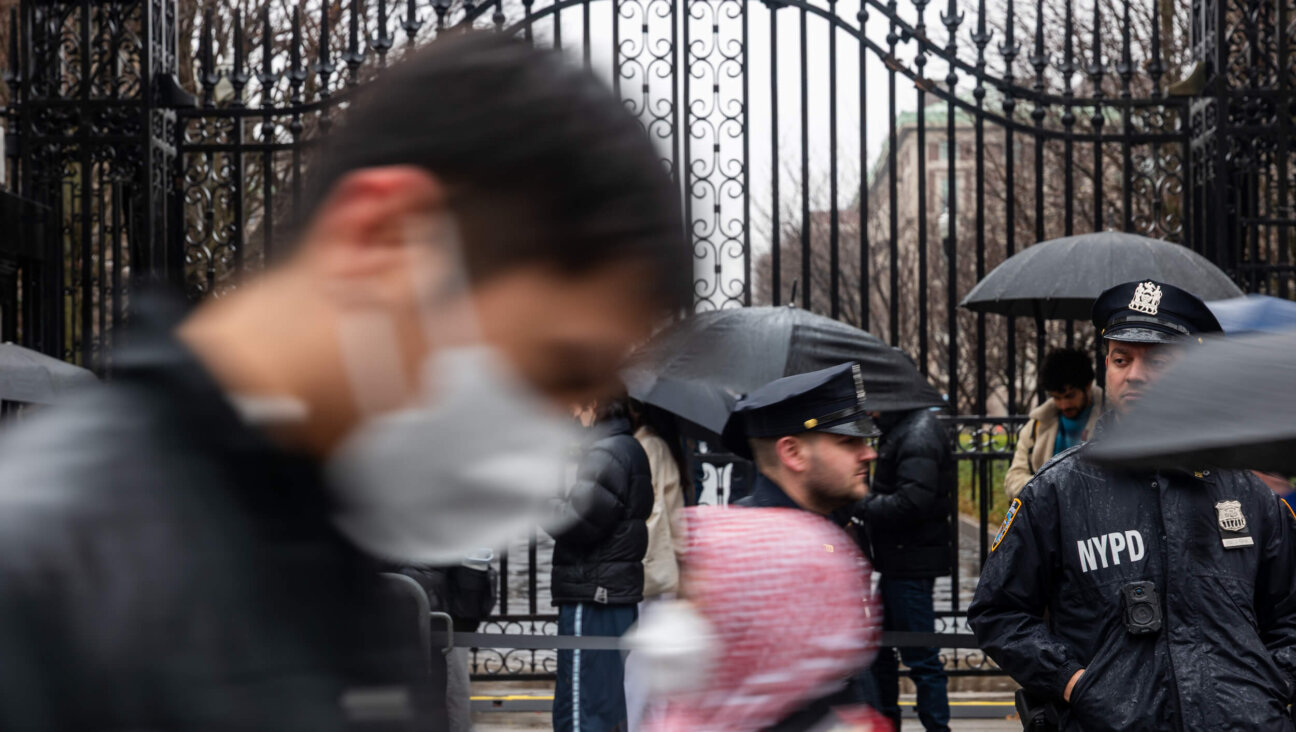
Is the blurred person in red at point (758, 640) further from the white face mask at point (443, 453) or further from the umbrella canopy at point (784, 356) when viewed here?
the umbrella canopy at point (784, 356)

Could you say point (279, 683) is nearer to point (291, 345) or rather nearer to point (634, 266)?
point (291, 345)

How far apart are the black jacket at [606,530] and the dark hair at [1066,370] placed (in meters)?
2.08

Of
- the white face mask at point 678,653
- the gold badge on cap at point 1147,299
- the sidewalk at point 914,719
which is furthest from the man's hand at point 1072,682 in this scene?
the sidewalk at point 914,719

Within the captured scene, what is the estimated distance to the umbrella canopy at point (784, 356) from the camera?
20.4ft

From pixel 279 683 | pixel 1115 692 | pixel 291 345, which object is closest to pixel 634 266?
pixel 291 345

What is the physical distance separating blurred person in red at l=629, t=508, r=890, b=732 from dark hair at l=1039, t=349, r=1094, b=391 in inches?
175

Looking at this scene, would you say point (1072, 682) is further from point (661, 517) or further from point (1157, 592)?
point (661, 517)

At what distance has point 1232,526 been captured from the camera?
10.8ft

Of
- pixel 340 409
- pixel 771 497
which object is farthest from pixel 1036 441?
pixel 340 409

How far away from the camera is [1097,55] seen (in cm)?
746

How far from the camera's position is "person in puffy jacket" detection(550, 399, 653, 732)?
5.80 meters

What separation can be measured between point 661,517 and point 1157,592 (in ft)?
10.4

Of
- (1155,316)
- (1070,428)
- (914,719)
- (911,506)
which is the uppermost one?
(1155,316)

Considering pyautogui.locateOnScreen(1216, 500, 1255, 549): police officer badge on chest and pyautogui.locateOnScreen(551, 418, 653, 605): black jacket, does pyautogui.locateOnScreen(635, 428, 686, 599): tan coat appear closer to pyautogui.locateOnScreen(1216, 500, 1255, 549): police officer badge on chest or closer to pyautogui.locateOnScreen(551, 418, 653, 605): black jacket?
pyautogui.locateOnScreen(551, 418, 653, 605): black jacket
